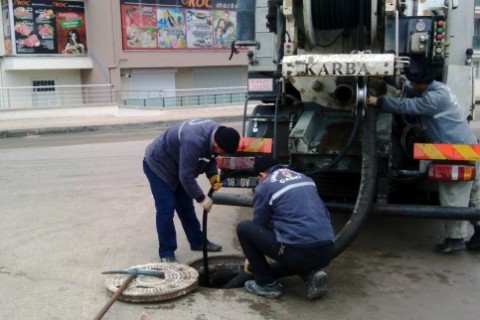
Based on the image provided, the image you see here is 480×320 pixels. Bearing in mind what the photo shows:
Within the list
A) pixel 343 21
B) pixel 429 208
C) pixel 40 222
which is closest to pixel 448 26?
pixel 343 21

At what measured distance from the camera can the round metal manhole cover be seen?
4324mm

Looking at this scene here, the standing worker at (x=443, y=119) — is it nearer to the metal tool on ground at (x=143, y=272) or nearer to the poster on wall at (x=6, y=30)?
the metal tool on ground at (x=143, y=272)

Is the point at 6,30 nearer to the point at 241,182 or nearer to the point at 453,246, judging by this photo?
the point at 241,182

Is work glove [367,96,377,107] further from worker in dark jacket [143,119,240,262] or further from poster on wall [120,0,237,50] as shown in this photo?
poster on wall [120,0,237,50]

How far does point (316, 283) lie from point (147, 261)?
5.80 ft

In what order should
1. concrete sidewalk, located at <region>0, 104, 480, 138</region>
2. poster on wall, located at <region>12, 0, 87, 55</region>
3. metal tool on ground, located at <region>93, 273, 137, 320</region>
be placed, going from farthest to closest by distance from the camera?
poster on wall, located at <region>12, 0, 87, 55</region> → concrete sidewalk, located at <region>0, 104, 480, 138</region> → metal tool on ground, located at <region>93, 273, 137, 320</region>

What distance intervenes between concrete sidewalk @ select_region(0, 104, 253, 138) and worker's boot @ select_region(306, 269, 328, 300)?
11576 mm

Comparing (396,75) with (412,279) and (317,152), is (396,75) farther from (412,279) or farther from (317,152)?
(412,279)

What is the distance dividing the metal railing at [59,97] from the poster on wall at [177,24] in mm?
4430

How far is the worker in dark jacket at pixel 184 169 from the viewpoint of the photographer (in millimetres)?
4801

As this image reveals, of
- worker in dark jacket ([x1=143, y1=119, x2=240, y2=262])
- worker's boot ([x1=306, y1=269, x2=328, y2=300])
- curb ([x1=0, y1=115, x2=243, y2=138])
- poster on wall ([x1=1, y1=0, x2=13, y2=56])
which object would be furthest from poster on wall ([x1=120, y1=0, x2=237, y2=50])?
worker's boot ([x1=306, y1=269, x2=328, y2=300])

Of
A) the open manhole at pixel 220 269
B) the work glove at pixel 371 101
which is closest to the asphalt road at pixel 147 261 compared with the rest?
the open manhole at pixel 220 269

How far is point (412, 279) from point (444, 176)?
101cm

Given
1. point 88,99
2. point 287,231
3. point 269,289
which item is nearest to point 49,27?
point 88,99
